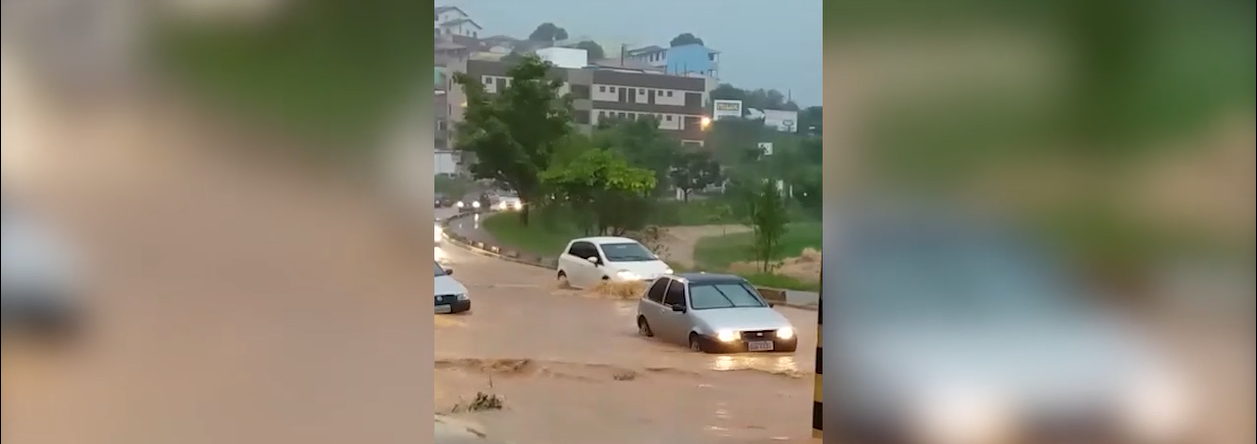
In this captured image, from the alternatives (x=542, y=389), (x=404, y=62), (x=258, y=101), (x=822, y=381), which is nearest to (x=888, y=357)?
(x=822, y=381)

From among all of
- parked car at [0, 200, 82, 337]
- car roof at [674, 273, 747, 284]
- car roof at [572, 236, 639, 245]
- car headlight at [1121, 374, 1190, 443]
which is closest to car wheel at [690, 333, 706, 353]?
car roof at [674, 273, 747, 284]

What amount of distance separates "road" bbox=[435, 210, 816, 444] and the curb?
1cm

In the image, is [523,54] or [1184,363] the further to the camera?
[523,54]

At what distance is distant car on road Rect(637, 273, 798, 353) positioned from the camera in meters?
1.52

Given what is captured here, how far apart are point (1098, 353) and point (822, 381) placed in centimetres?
43

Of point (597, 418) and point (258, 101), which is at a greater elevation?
point (258, 101)

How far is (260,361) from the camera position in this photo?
1.36 meters

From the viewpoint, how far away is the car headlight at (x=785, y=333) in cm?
151

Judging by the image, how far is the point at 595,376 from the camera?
5.09 feet

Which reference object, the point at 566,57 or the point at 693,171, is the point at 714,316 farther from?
the point at 566,57

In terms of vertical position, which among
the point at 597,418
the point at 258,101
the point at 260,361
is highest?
the point at 258,101

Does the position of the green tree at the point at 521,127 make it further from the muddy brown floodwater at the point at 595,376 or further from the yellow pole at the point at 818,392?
the yellow pole at the point at 818,392

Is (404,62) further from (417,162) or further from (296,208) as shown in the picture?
(296,208)

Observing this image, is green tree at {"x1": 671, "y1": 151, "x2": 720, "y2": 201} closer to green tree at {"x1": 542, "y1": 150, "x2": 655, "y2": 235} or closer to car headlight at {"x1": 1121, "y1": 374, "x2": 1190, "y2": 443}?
green tree at {"x1": 542, "y1": 150, "x2": 655, "y2": 235}
